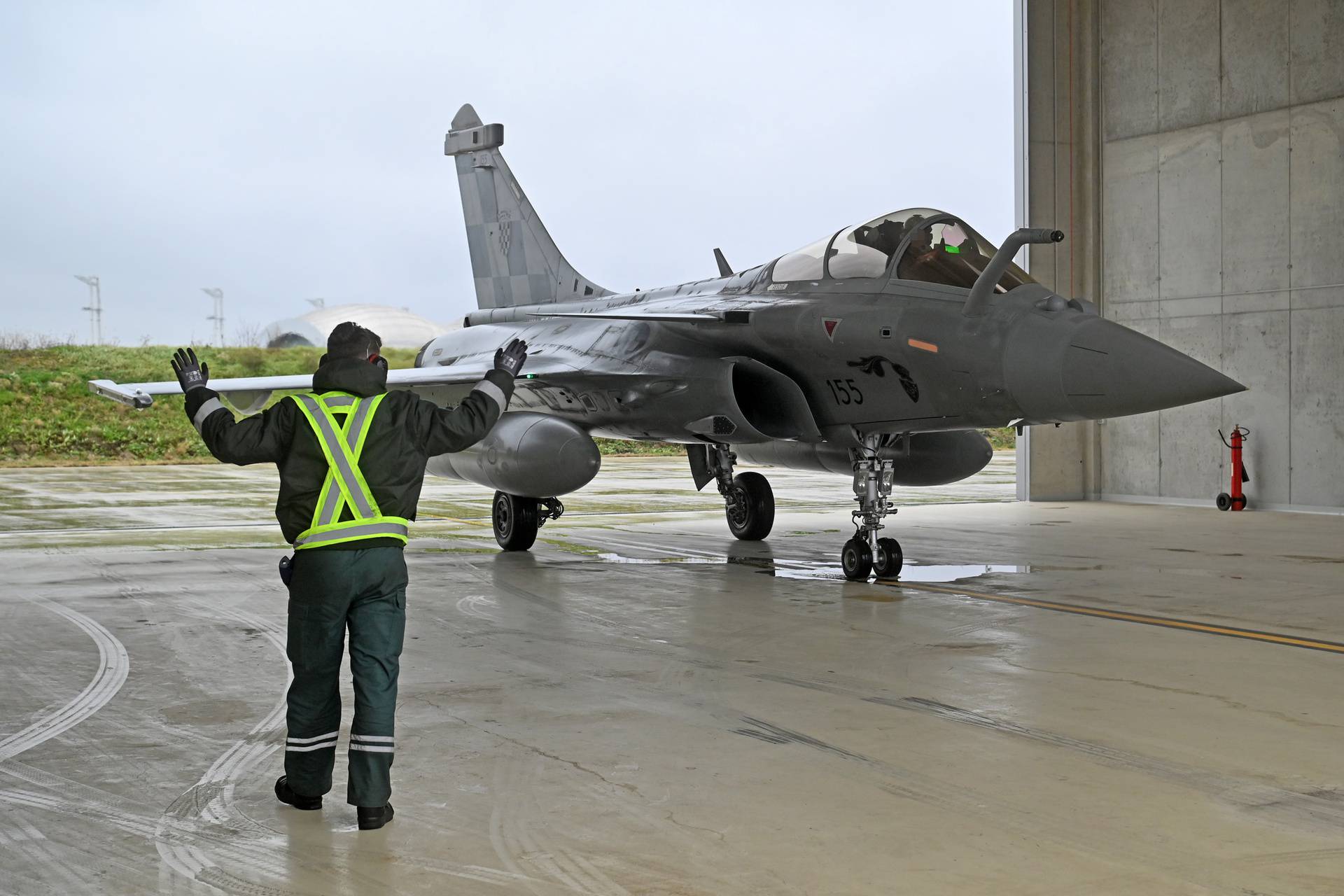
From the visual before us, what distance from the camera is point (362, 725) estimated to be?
3785mm

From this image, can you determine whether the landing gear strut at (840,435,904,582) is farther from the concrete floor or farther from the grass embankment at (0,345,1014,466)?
the grass embankment at (0,345,1014,466)

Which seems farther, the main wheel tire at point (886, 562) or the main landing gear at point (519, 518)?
the main landing gear at point (519, 518)

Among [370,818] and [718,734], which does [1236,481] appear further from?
[370,818]

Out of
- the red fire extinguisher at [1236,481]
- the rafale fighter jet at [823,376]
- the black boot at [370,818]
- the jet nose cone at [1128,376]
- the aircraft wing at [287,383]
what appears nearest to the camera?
the black boot at [370,818]

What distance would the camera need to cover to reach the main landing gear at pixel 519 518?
11.6 metres

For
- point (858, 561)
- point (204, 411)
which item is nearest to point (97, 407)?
point (858, 561)

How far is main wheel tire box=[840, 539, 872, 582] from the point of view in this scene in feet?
30.1

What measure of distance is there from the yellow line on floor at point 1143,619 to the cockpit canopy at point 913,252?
2.05 metres

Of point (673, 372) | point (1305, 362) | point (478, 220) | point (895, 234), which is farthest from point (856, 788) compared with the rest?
point (1305, 362)

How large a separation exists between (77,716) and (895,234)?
6.20 m

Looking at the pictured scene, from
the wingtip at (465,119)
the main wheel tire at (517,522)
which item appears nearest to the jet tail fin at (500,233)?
the wingtip at (465,119)

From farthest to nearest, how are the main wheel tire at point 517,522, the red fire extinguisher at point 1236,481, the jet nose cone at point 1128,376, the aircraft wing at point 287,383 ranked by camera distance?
the red fire extinguisher at point 1236,481
the main wheel tire at point 517,522
the aircraft wing at point 287,383
the jet nose cone at point 1128,376

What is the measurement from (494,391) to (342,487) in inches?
24.2

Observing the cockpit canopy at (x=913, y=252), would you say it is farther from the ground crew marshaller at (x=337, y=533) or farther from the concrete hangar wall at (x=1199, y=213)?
the concrete hangar wall at (x=1199, y=213)
